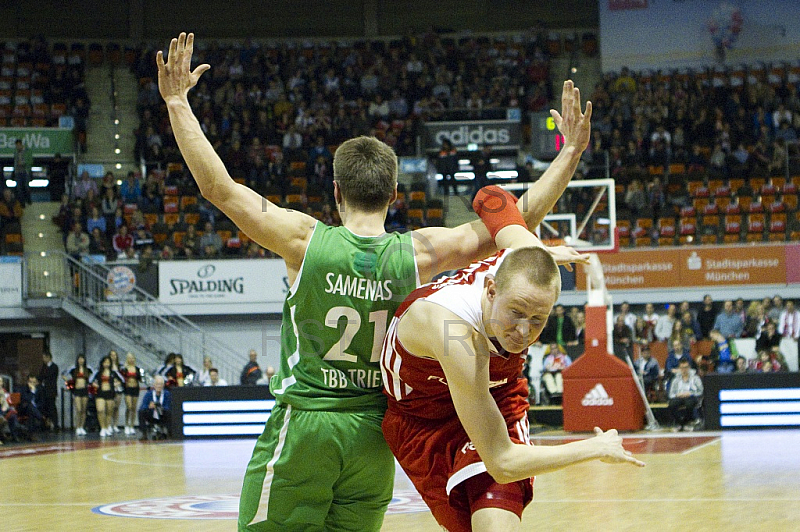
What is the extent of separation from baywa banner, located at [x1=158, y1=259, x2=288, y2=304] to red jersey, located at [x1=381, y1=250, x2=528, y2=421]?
16.9 m

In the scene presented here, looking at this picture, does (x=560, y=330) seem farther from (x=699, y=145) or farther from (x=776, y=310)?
(x=699, y=145)

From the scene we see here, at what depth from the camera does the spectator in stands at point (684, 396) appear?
50.7 feet

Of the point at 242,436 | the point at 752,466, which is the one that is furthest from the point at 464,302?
the point at 242,436

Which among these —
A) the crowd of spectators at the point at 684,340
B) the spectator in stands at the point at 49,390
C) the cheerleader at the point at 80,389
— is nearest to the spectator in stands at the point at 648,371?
the crowd of spectators at the point at 684,340

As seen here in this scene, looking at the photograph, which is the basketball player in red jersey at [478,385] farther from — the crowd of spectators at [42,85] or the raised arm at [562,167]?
the crowd of spectators at [42,85]

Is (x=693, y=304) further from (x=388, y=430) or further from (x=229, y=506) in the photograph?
(x=388, y=430)

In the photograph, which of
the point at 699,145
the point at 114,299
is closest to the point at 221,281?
the point at 114,299

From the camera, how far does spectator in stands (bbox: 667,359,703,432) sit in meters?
15.4

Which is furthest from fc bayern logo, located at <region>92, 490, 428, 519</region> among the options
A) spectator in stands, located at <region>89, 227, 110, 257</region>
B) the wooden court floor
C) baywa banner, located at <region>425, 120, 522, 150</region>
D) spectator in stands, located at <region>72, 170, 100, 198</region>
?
baywa banner, located at <region>425, 120, 522, 150</region>

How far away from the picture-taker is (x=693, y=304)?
20125mm

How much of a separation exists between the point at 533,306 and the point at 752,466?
838 cm

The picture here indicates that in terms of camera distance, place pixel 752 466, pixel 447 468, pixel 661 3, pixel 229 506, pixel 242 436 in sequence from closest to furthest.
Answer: pixel 447 468 → pixel 229 506 → pixel 752 466 → pixel 242 436 → pixel 661 3

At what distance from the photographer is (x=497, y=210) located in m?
3.41

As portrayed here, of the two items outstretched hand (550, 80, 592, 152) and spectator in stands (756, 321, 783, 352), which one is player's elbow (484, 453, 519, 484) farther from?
spectator in stands (756, 321, 783, 352)
